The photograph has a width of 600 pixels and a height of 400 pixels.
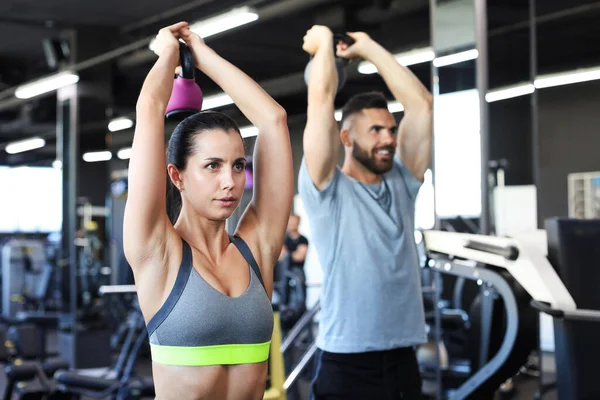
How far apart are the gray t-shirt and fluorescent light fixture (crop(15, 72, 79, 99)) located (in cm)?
697

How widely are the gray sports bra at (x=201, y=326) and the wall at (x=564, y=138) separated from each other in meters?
2.90

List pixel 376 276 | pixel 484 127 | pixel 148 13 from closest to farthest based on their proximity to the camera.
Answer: pixel 376 276 → pixel 484 127 → pixel 148 13

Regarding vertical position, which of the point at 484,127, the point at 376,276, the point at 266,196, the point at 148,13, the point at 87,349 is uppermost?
the point at 148,13

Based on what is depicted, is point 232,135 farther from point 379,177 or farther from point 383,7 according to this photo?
point 383,7

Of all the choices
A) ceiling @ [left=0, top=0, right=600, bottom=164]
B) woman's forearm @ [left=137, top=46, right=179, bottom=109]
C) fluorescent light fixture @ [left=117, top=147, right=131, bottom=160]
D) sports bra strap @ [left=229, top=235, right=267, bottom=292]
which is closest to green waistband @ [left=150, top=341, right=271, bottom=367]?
sports bra strap @ [left=229, top=235, right=267, bottom=292]

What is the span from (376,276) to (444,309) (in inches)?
92.0

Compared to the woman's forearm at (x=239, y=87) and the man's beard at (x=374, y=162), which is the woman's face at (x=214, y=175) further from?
the man's beard at (x=374, y=162)

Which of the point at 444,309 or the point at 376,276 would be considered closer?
the point at 376,276

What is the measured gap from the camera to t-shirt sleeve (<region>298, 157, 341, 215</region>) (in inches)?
96.4

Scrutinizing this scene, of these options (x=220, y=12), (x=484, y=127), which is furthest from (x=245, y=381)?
(x=220, y=12)

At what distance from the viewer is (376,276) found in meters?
2.39

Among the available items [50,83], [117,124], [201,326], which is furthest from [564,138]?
[50,83]

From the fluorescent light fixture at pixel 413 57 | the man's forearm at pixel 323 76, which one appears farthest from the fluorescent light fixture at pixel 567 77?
the man's forearm at pixel 323 76

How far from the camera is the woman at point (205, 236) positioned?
1.39 m
